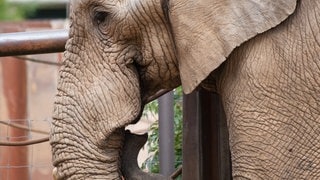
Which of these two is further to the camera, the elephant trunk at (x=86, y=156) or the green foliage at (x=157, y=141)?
the green foliage at (x=157, y=141)

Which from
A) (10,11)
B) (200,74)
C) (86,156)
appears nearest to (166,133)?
(86,156)

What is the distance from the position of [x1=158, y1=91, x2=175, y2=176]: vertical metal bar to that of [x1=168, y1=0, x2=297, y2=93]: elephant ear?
1.17 meters

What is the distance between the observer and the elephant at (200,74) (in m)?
A: 4.41

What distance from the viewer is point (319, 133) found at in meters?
4.42

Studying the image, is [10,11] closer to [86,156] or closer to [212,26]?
[86,156]

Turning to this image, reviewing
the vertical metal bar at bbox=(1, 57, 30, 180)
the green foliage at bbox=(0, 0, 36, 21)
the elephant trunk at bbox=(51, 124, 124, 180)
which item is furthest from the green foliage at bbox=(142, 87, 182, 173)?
the green foliage at bbox=(0, 0, 36, 21)

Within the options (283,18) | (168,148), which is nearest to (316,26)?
(283,18)

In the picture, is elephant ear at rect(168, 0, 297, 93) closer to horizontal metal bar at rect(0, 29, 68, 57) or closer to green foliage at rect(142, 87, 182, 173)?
horizontal metal bar at rect(0, 29, 68, 57)

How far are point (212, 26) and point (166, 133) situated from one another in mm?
1361

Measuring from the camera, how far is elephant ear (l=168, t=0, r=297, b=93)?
4402 mm

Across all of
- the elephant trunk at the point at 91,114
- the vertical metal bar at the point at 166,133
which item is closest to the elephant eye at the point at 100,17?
the elephant trunk at the point at 91,114

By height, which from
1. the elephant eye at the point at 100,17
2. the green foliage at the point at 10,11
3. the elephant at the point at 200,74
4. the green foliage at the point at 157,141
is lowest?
the green foliage at the point at 157,141

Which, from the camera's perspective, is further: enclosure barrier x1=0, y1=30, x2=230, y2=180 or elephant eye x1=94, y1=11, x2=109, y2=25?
enclosure barrier x1=0, y1=30, x2=230, y2=180

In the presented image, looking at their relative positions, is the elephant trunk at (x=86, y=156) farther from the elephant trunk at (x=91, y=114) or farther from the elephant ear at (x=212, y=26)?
the elephant ear at (x=212, y=26)
